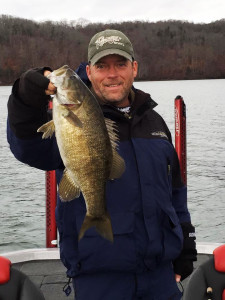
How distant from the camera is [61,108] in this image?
6.18ft

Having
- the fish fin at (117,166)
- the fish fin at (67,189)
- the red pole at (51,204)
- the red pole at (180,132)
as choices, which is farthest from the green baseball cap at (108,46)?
the red pole at (180,132)

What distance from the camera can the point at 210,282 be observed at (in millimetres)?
2314

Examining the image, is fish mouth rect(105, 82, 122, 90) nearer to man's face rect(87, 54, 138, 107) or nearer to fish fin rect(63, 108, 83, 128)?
man's face rect(87, 54, 138, 107)

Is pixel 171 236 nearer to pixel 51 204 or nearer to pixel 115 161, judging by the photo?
pixel 115 161

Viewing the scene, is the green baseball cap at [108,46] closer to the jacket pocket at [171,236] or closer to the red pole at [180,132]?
the jacket pocket at [171,236]

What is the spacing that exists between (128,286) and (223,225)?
337 inches

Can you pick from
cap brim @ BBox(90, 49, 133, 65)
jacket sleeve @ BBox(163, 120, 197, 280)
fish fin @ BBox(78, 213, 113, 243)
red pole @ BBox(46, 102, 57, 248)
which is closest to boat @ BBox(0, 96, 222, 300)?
red pole @ BBox(46, 102, 57, 248)

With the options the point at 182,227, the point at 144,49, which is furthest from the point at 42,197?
the point at 144,49

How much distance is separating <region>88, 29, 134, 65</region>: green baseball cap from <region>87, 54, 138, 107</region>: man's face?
0.03 m

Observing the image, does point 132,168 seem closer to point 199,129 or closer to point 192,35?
point 199,129

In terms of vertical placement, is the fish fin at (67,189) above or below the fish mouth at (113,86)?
below

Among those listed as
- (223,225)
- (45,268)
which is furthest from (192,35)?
(45,268)

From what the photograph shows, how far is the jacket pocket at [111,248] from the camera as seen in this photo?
2.24m

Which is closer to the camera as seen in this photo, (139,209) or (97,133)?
(97,133)
